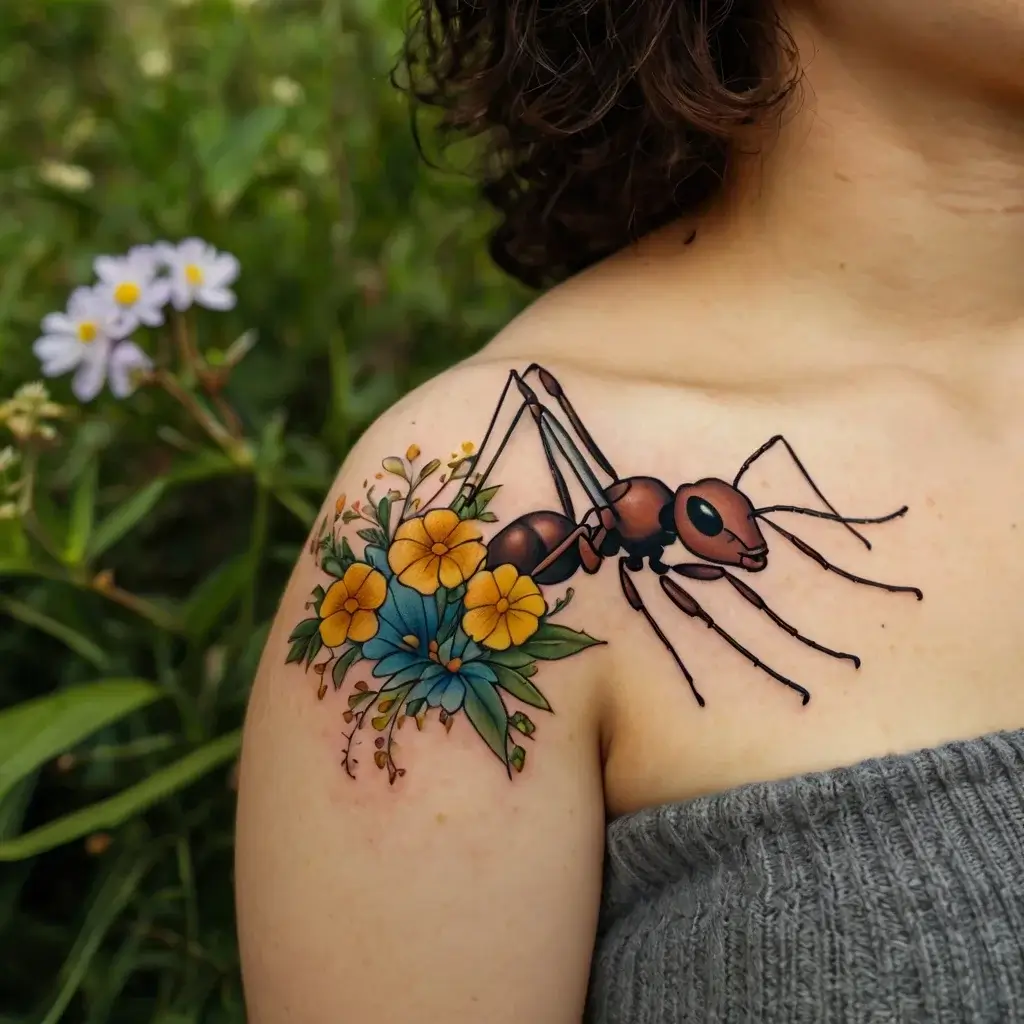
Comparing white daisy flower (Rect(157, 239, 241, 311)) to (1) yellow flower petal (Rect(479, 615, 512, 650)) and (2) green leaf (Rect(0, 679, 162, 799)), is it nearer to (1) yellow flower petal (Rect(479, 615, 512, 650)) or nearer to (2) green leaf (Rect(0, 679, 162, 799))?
(2) green leaf (Rect(0, 679, 162, 799))

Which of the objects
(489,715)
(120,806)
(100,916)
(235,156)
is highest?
(235,156)

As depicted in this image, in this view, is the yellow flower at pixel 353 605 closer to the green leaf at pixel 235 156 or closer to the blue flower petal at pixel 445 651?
the blue flower petal at pixel 445 651

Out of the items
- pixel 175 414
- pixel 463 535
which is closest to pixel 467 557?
pixel 463 535

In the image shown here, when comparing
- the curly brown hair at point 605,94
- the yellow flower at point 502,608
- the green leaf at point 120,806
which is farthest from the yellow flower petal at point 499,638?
the curly brown hair at point 605,94

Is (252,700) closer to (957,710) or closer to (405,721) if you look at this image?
(405,721)

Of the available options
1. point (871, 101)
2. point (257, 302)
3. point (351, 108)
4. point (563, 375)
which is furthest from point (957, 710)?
point (351, 108)

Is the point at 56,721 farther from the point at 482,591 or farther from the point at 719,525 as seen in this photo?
the point at 719,525

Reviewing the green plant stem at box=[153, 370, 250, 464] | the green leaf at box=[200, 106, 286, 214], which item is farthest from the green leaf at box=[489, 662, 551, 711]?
the green leaf at box=[200, 106, 286, 214]
